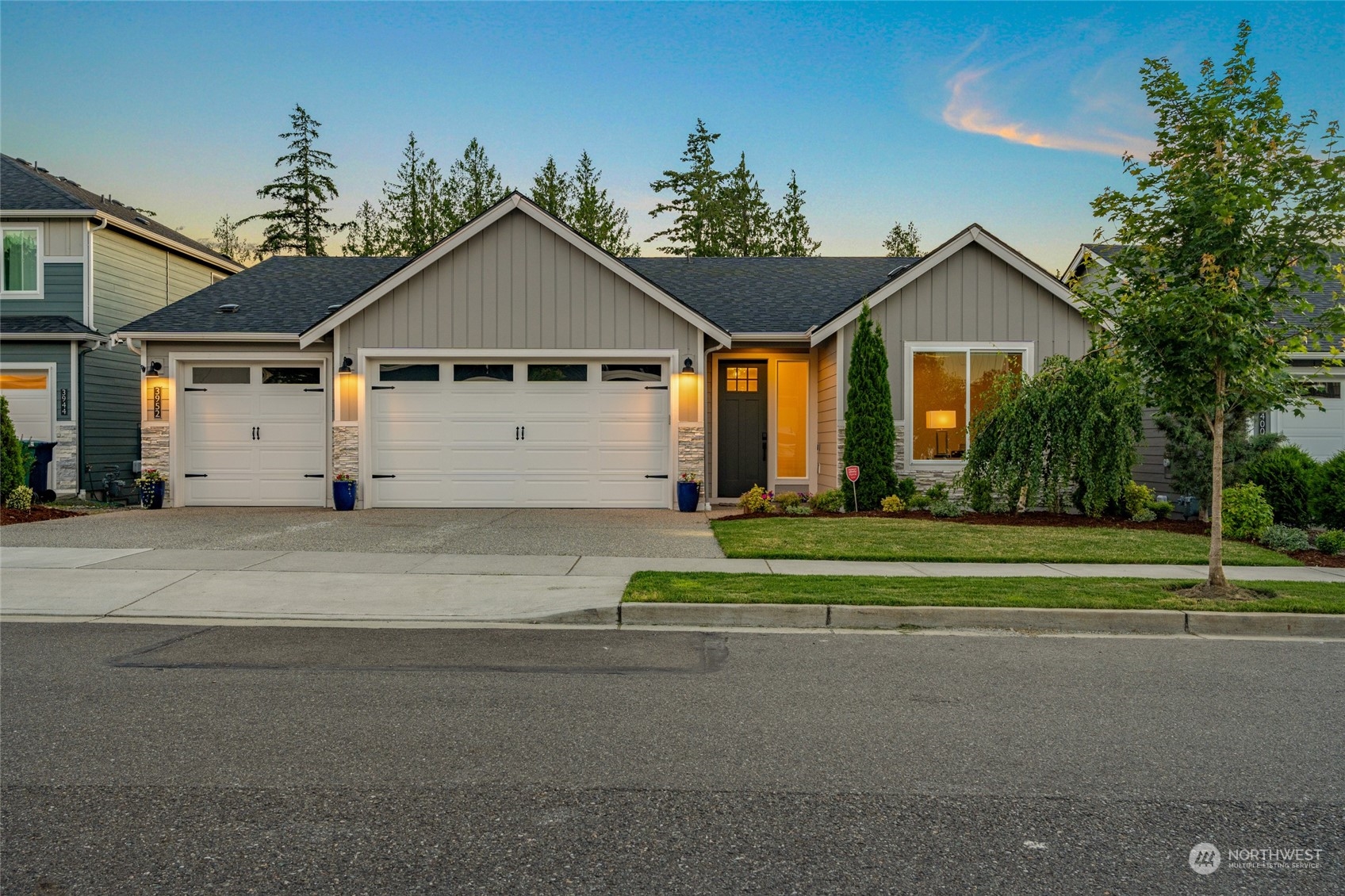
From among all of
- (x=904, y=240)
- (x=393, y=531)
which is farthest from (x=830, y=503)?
(x=904, y=240)

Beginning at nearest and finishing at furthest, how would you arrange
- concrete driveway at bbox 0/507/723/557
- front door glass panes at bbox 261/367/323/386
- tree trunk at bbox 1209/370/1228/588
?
tree trunk at bbox 1209/370/1228/588
concrete driveway at bbox 0/507/723/557
front door glass panes at bbox 261/367/323/386

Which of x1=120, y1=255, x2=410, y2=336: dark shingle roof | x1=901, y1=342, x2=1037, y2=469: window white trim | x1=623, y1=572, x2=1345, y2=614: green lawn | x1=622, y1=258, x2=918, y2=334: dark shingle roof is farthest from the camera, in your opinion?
x1=622, y1=258, x2=918, y2=334: dark shingle roof

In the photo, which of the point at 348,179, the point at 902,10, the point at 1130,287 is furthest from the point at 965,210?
the point at 348,179

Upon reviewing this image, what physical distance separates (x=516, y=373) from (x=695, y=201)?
28.0 meters

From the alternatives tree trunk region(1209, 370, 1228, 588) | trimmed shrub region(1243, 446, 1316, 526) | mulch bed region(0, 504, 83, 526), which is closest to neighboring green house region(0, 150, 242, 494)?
mulch bed region(0, 504, 83, 526)

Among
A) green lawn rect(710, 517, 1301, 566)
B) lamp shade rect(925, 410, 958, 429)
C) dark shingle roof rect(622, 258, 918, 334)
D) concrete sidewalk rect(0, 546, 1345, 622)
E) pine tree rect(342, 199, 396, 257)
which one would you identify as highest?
pine tree rect(342, 199, 396, 257)

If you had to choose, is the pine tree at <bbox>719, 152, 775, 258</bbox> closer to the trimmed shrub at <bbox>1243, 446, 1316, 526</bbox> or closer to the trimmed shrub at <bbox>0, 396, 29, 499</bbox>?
the trimmed shrub at <bbox>1243, 446, 1316, 526</bbox>

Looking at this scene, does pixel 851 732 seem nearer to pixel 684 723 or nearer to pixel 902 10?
pixel 684 723

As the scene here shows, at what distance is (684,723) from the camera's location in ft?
14.8

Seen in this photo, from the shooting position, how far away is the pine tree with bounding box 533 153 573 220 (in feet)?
129

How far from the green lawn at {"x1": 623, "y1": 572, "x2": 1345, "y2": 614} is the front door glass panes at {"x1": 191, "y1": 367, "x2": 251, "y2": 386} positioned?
1076 centimetres

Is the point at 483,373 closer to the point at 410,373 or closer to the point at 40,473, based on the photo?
the point at 410,373

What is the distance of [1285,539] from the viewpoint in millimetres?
11094

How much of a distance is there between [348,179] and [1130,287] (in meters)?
39.1
